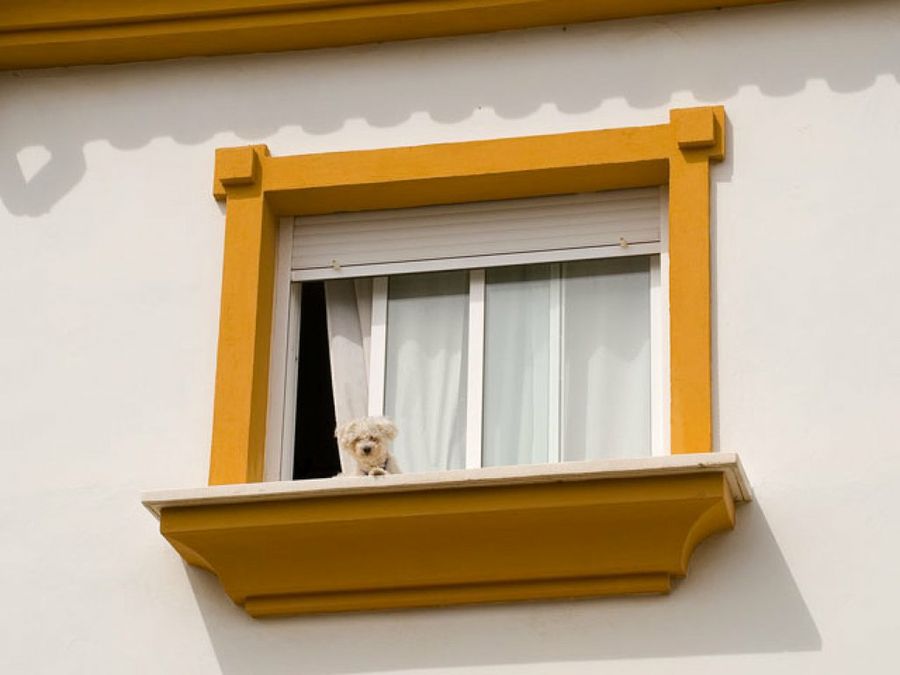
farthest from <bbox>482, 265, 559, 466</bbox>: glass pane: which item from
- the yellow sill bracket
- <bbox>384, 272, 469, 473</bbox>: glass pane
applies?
the yellow sill bracket

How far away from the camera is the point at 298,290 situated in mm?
10547

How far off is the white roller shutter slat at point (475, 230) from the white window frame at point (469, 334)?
30 millimetres

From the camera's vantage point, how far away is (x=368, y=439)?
9789mm


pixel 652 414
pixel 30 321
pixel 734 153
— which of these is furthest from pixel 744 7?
pixel 30 321

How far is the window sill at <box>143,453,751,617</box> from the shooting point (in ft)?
30.1

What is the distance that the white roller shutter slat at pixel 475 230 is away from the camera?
10.3m

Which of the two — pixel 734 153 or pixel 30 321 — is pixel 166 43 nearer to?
pixel 30 321

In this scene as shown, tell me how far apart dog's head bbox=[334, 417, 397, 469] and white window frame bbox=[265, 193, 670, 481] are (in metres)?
0.38

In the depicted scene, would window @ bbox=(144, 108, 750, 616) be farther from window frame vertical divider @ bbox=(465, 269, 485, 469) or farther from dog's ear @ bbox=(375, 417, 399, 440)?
dog's ear @ bbox=(375, 417, 399, 440)

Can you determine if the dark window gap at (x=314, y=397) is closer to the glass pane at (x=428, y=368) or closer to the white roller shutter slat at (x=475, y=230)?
the white roller shutter slat at (x=475, y=230)

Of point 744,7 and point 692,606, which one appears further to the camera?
point 744,7

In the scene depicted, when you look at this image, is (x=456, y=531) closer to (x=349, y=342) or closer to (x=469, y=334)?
(x=469, y=334)

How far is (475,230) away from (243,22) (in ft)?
4.54

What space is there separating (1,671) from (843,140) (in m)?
3.99
